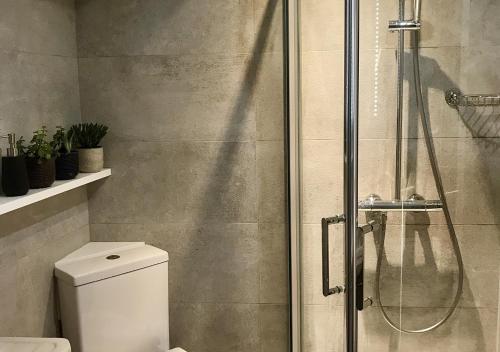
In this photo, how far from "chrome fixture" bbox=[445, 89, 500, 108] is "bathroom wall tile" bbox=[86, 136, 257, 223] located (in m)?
1.02

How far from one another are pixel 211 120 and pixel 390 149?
3.18 ft

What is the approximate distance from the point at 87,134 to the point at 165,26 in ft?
1.73

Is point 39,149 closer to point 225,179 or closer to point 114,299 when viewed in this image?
point 114,299

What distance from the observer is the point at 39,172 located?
177cm

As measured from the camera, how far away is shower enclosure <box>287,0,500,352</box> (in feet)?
4.20

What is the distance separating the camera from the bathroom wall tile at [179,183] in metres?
2.25

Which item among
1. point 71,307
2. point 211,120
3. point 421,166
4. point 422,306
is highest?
point 211,120

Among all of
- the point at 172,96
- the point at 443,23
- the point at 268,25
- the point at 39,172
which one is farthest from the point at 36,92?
the point at 443,23

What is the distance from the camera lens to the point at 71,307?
1.99m

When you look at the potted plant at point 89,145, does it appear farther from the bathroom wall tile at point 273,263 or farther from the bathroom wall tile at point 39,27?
the bathroom wall tile at point 273,263

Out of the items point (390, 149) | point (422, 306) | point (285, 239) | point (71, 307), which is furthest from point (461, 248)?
point (71, 307)

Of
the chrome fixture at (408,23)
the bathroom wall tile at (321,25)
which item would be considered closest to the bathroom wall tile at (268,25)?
the bathroom wall tile at (321,25)

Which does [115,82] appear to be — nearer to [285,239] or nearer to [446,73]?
[285,239]

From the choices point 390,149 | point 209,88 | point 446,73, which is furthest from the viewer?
point 209,88
